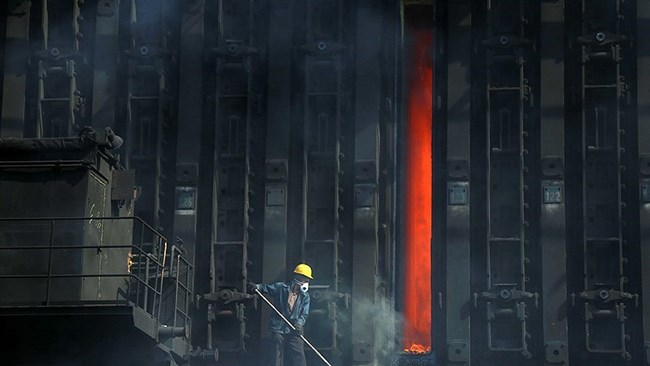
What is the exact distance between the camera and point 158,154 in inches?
729

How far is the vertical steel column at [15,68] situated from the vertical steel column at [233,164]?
2.55 meters

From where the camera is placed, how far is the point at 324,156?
18406 mm

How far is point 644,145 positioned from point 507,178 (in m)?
1.73

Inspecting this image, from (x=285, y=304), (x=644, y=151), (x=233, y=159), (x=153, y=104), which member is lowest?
(x=285, y=304)

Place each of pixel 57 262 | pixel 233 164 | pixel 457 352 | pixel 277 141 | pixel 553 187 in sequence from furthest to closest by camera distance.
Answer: pixel 233 164 < pixel 277 141 < pixel 553 187 < pixel 457 352 < pixel 57 262

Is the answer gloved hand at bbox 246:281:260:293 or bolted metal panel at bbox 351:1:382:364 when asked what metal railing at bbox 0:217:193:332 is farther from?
bolted metal panel at bbox 351:1:382:364

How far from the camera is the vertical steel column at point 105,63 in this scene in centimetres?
1880

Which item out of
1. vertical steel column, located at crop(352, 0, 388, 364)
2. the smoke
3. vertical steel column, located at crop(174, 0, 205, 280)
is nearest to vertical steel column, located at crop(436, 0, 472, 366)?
the smoke

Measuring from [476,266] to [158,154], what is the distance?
14.1 ft

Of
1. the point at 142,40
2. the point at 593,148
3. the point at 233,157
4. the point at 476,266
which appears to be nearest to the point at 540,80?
the point at 593,148

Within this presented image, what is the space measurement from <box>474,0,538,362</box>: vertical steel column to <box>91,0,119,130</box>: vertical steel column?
15.8ft

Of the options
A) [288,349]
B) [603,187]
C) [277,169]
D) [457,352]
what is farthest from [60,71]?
[603,187]

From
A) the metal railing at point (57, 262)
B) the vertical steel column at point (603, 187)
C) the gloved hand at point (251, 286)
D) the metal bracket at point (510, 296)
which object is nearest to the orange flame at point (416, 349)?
the metal bracket at point (510, 296)

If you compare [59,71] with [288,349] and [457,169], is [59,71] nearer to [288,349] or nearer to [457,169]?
[288,349]
